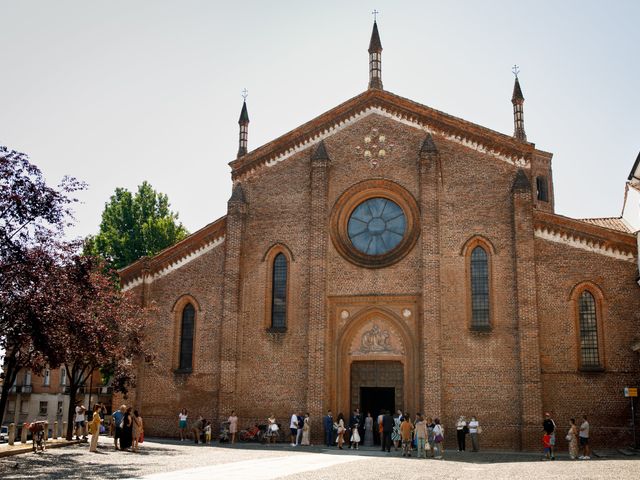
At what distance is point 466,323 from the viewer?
2634 centimetres

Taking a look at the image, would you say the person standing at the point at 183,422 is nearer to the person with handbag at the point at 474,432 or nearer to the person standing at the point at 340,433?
the person standing at the point at 340,433

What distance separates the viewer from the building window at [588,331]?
83.0ft

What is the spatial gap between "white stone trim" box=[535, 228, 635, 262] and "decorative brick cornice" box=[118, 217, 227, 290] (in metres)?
13.3

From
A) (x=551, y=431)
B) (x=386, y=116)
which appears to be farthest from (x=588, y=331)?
(x=386, y=116)

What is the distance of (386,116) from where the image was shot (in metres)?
29.4

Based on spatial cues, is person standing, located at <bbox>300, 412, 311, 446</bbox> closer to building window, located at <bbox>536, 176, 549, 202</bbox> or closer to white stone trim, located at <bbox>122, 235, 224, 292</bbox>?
white stone trim, located at <bbox>122, 235, 224, 292</bbox>

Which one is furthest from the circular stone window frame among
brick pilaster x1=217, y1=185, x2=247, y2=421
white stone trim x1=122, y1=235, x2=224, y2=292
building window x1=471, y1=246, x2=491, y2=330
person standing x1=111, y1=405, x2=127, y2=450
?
person standing x1=111, y1=405, x2=127, y2=450

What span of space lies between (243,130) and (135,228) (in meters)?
15.9

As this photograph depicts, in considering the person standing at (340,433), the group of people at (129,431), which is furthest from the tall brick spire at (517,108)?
the group of people at (129,431)

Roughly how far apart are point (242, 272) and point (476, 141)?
435 inches

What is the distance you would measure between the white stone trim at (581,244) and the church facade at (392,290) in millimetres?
52

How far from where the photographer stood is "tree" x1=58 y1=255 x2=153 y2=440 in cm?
2008

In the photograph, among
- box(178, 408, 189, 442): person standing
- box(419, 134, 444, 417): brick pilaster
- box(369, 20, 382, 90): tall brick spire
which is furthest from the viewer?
box(369, 20, 382, 90): tall brick spire

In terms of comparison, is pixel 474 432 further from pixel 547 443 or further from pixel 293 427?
Answer: pixel 293 427
